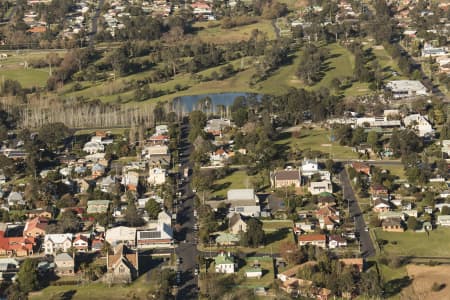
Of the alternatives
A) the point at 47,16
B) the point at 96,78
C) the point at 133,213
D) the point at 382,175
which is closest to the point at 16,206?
the point at 133,213

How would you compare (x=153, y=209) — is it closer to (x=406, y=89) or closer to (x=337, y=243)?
(x=337, y=243)

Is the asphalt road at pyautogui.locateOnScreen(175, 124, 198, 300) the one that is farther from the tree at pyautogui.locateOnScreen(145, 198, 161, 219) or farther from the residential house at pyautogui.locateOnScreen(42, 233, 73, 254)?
the residential house at pyautogui.locateOnScreen(42, 233, 73, 254)

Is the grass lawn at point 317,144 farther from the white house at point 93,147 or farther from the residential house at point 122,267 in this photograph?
the residential house at point 122,267

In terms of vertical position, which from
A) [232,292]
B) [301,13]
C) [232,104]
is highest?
[301,13]

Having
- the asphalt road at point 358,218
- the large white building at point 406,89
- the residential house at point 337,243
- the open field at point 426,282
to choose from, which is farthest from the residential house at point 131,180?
the large white building at point 406,89

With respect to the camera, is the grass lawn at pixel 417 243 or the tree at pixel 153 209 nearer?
the grass lawn at pixel 417 243

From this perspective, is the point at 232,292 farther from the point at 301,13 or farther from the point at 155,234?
the point at 301,13
